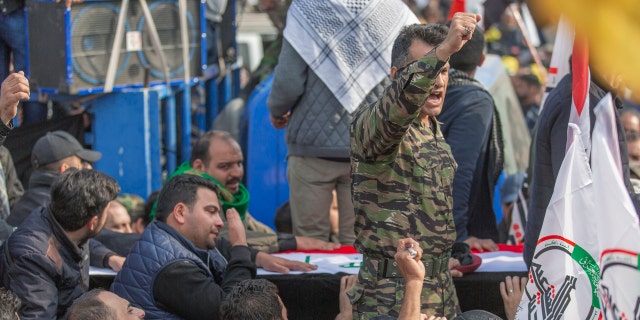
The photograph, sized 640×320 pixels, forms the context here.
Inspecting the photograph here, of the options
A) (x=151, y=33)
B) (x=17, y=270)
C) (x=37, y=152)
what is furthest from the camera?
(x=151, y=33)

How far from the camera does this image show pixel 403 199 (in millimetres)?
3508

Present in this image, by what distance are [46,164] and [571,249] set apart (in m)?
3.34

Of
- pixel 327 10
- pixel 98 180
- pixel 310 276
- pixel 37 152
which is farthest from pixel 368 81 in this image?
pixel 37 152

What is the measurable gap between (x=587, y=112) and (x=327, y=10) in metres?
1.77

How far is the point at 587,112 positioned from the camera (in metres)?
3.79

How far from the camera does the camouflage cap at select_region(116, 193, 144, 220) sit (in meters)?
6.29

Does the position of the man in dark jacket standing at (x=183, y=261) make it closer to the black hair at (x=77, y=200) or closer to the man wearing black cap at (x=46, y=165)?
the black hair at (x=77, y=200)

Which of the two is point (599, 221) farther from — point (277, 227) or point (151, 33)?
point (151, 33)

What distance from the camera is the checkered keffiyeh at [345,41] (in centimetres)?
513

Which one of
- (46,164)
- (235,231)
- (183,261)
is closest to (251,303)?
(183,261)

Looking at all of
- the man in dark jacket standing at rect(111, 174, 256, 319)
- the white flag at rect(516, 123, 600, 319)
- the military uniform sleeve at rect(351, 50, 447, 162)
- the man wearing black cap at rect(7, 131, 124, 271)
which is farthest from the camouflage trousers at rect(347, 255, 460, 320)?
the man wearing black cap at rect(7, 131, 124, 271)

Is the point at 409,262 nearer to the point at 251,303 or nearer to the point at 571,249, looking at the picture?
the point at 571,249

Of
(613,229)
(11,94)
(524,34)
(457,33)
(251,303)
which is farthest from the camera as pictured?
(524,34)

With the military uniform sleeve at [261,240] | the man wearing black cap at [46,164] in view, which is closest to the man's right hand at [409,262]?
the military uniform sleeve at [261,240]
